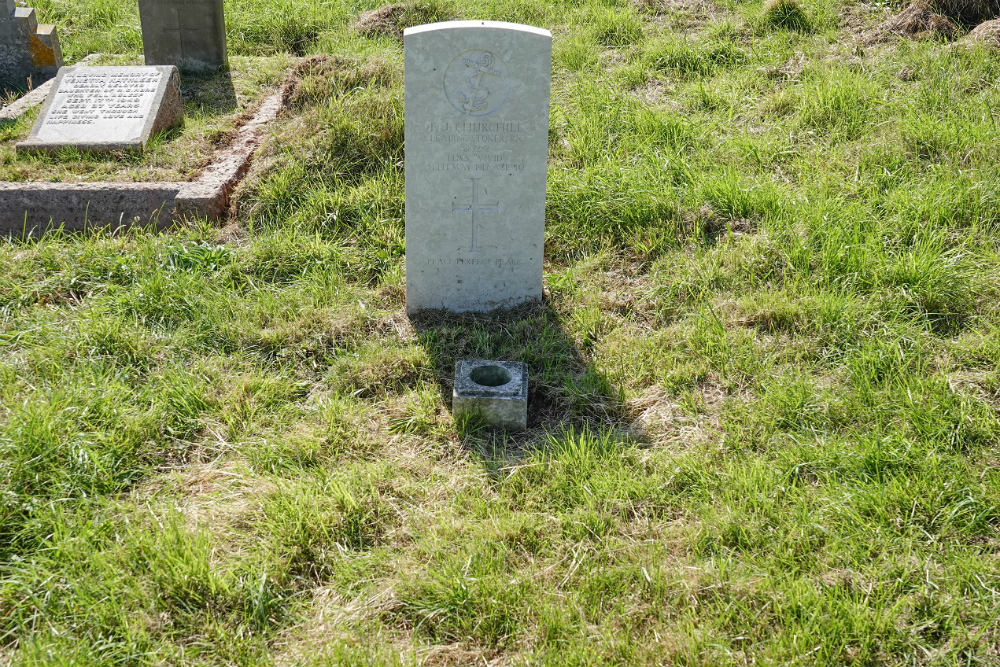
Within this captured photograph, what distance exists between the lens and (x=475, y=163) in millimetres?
3666

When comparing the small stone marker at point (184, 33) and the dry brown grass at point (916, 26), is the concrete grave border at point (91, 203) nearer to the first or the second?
the small stone marker at point (184, 33)

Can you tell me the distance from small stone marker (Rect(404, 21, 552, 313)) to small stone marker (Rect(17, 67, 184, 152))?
2.60 m

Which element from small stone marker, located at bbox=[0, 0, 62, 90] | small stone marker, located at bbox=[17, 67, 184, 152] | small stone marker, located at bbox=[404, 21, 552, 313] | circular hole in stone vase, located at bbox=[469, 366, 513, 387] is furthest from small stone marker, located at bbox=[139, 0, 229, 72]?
circular hole in stone vase, located at bbox=[469, 366, 513, 387]

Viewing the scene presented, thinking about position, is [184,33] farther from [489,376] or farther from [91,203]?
[489,376]

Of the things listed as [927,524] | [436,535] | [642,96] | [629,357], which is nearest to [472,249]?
[629,357]

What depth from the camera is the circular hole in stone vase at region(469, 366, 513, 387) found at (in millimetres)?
3344

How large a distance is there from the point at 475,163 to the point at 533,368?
0.93m

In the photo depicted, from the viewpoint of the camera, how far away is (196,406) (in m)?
3.26

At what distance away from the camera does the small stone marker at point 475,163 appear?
3.48m

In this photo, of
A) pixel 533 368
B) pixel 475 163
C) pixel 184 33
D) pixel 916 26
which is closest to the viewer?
pixel 533 368

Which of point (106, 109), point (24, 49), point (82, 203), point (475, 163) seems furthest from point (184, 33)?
point (475, 163)

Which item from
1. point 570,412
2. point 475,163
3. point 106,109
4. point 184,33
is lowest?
point 570,412

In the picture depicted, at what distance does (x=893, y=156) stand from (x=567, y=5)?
3.94 metres

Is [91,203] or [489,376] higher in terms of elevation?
[91,203]
